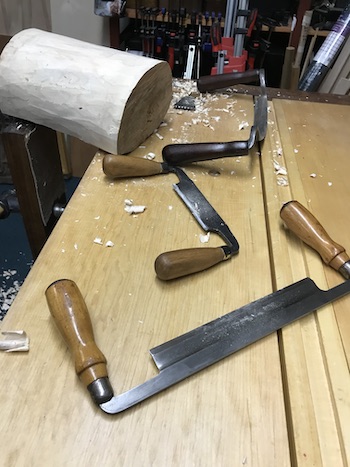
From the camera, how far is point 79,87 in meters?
0.80

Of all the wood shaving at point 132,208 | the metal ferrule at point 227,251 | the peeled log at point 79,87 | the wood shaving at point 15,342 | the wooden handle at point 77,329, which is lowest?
the wood shaving at point 132,208

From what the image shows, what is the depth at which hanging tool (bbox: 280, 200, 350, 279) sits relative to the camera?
0.61m

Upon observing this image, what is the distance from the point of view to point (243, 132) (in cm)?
97

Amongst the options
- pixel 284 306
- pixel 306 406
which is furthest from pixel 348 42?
pixel 306 406

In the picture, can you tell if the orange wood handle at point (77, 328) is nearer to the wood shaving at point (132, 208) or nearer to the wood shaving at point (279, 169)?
the wood shaving at point (132, 208)

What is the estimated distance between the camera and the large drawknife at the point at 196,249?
1.88 feet

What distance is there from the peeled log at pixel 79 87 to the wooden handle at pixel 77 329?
1.32 feet

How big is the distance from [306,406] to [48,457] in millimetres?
286

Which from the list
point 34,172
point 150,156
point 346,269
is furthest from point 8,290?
point 346,269

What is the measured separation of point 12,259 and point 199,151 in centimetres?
101

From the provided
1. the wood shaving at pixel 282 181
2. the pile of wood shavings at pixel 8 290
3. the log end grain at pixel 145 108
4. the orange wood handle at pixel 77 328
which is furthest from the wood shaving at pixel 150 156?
the pile of wood shavings at pixel 8 290

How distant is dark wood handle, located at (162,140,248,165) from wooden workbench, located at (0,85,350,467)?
0.03 metres

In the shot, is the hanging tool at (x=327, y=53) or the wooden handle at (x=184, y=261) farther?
Result: the hanging tool at (x=327, y=53)

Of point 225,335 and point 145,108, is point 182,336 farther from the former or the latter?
point 145,108
